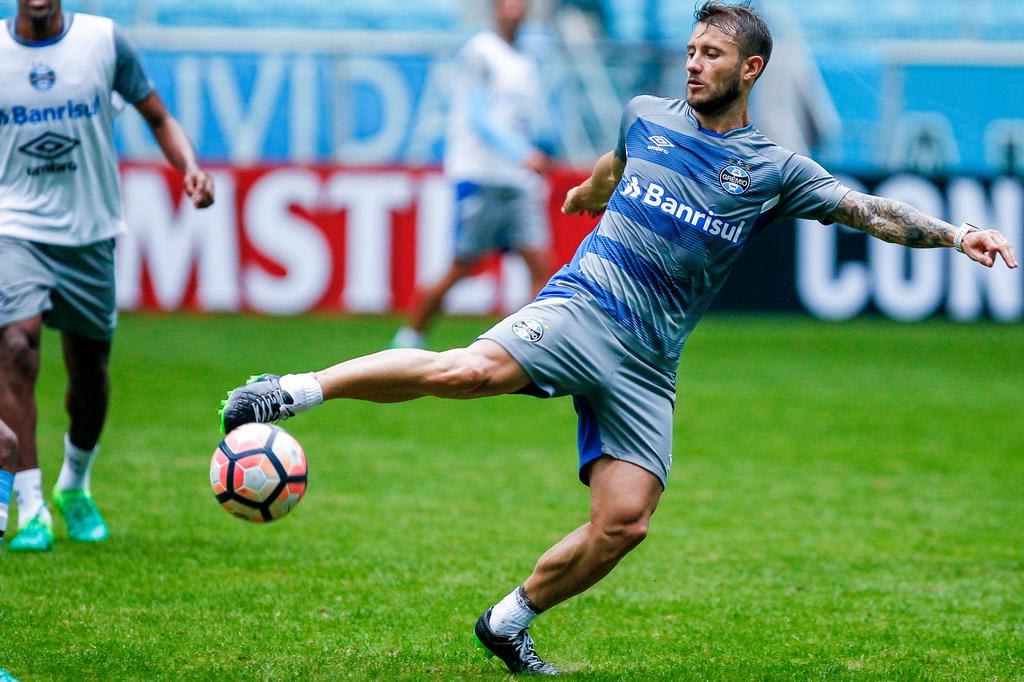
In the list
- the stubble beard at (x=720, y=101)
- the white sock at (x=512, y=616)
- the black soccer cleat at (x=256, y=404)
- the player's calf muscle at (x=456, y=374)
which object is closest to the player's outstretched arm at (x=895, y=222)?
the stubble beard at (x=720, y=101)

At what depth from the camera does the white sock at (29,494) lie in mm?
6770

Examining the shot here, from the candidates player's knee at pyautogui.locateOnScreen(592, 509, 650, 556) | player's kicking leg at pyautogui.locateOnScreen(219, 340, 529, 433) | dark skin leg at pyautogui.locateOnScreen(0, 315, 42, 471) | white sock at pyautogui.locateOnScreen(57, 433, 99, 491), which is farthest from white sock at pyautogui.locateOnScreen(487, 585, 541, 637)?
white sock at pyautogui.locateOnScreen(57, 433, 99, 491)

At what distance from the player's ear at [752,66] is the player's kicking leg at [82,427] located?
3433 mm

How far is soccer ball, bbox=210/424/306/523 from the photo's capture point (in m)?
4.66

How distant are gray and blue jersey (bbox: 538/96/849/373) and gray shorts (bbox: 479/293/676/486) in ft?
0.24

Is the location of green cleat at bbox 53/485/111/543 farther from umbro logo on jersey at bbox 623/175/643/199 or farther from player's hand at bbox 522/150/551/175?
Answer: player's hand at bbox 522/150/551/175

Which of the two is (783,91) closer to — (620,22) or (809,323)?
(809,323)

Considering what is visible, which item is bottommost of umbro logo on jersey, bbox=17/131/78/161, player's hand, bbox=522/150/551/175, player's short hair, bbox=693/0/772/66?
umbro logo on jersey, bbox=17/131/78/161

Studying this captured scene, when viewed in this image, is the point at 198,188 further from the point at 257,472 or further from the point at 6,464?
the point at 257,472

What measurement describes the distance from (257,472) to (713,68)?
210 centimetres

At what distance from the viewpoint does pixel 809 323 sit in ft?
53.9

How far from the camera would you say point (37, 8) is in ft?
21.6

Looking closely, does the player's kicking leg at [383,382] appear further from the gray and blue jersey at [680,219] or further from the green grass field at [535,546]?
the green grass field at [535,546]

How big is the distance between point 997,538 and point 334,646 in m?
3.85
